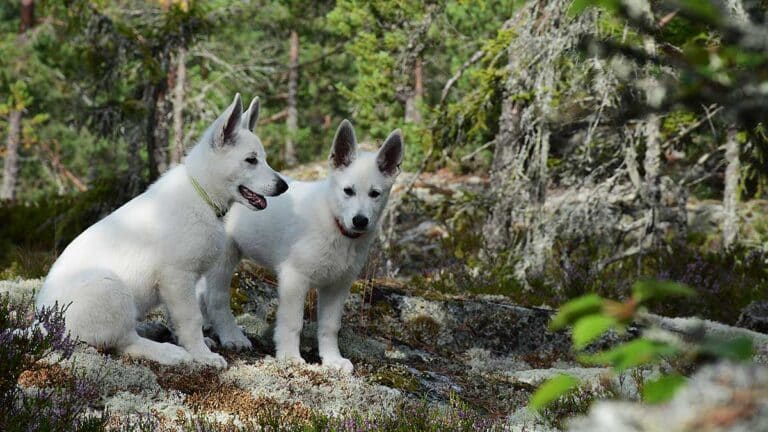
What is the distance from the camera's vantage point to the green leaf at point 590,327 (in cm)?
122

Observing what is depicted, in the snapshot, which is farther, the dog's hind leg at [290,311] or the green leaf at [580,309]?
the dog's hind leg at [290,311]

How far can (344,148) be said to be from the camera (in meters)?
5.59

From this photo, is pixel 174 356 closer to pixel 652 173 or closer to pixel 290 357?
pixel 290 357

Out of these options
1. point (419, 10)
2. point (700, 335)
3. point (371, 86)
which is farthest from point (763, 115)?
point (371, 86)

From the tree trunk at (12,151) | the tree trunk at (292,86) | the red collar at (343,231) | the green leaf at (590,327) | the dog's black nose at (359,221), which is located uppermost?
the tree trunk at (292,86)

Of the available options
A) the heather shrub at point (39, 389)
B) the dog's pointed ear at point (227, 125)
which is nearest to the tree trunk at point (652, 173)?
the dog's pointed ear at point (227, 125)

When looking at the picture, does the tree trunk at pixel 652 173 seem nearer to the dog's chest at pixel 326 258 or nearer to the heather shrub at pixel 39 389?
the dog's chest at pixel 326 258

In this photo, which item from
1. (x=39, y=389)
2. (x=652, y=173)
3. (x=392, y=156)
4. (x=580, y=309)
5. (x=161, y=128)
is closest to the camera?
(x=580, y=309)

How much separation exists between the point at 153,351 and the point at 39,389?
1.08 meters

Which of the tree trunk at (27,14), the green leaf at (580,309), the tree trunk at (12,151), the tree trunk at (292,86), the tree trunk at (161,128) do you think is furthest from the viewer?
the tree trunk at (292,86)

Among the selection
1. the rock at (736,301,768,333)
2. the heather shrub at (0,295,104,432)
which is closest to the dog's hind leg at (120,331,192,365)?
the heather shrub at (0,295,104,432)

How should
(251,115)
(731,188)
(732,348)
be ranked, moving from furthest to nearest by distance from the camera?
(731,188) → (251,115) → (732,348)

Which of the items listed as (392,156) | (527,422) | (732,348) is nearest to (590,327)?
(732,348)

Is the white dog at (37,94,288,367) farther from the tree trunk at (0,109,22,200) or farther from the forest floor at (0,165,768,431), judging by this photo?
the tree trunk at (0,109,22,200)
